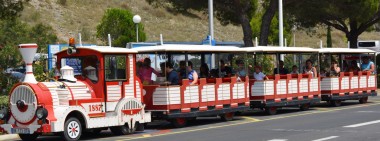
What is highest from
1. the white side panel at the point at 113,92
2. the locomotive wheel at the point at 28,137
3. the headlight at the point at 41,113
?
the white side panel at the point at 113,92

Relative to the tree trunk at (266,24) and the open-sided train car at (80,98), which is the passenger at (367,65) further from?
the open-sided train car at (80,98)

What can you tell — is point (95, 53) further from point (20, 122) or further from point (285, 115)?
point (285, 115)

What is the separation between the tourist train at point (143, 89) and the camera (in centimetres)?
1652

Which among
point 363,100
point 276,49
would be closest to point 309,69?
point 276,49

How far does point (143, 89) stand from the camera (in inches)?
772

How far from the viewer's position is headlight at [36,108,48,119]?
15998 mm

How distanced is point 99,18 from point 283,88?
4909cm

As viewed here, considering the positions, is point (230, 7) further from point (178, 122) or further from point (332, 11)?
point (178, 122)

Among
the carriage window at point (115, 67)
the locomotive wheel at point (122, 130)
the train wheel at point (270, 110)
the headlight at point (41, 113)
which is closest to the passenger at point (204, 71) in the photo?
the train wheel at point (270, 110)

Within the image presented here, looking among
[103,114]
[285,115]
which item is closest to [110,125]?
[103,114]

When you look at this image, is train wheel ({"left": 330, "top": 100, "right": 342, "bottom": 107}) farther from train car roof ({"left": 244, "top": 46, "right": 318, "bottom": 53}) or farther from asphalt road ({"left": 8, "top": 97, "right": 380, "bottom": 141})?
asphalt road ({"left": 8, "top": 97, "right": 380, "bottom": 141})

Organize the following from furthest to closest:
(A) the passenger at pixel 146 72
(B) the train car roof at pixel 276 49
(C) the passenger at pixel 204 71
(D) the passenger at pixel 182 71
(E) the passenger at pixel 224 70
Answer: (B) the train car roof at pixel 276 49 → (E) the passenger at pixel 224 70 → (C) the passenger at pixel 204 71 → (D) the passenger at pixel 182 71 → (A) the passenger at pixel 146 72

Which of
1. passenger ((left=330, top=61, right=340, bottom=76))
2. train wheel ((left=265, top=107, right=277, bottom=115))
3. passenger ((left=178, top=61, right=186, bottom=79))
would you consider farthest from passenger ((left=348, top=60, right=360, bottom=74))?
passenger ((left=178, top=61, right=186, bottom=79))

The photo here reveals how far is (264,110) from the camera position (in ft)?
85.8
